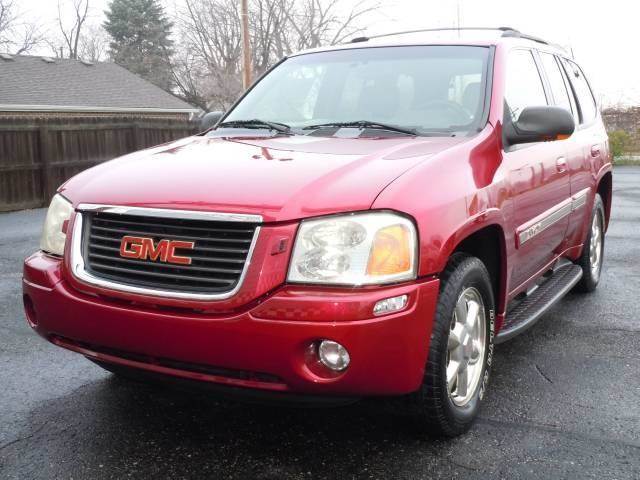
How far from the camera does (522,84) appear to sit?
13.7 ft

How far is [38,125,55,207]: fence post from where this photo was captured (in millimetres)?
14445

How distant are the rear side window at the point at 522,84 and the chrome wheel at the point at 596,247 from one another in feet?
5.04

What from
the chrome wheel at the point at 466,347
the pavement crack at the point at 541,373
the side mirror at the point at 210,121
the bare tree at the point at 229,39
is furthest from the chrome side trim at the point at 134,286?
the bare tree at the point at 229,39

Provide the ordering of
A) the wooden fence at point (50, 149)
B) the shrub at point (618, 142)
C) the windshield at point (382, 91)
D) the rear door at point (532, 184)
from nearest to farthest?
1. the rear door at point (532, 184)
2. the windshield at point (382, 91)
3. the wooden fence at point (50, 149)
4. the shrub at point (618, 142)

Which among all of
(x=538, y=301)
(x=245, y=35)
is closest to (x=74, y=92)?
(x=245, y=35)

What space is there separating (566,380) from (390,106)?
177cm

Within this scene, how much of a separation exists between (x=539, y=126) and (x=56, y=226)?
7.73ft

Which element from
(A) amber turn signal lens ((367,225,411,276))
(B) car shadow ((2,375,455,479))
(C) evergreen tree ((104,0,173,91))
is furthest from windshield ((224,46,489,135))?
(C) evergreen tree ((104,0,173,91))

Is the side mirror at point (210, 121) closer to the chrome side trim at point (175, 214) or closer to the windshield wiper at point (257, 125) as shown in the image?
the windshield wiper at point (257, 125)

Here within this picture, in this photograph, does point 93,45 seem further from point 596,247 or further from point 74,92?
point 596,247

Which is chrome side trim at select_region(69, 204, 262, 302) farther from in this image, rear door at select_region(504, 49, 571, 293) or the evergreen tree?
the evergreen tree

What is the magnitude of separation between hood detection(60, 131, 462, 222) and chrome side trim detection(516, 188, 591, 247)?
26.6 inches

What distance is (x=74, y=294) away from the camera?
2.85 metres

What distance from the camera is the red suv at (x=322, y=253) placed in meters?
2.52
